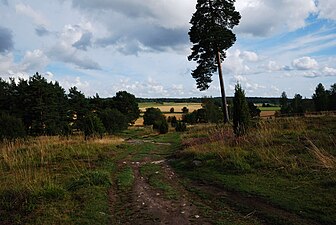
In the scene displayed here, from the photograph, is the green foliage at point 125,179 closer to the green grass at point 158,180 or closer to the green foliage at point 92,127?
the green grass at point 158,180

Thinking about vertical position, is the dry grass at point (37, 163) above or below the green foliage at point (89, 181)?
above

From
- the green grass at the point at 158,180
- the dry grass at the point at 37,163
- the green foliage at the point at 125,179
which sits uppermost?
the dry grass at the point at 37,163

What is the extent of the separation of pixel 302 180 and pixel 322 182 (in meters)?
0.52

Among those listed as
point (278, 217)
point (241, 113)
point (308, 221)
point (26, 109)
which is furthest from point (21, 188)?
point (26, 109)

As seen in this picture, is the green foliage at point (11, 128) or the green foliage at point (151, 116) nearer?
the green foliage at point (11, 128)

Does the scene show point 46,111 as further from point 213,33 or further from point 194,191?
point 194,191

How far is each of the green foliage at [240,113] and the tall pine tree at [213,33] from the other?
8.76m

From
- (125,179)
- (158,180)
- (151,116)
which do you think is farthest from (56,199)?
(151,116)

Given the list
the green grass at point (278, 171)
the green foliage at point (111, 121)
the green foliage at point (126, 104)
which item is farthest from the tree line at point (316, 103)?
the green grass at point (278, 171)

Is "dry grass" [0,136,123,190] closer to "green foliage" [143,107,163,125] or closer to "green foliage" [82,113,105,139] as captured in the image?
"green foliage" [82,113,105,139]

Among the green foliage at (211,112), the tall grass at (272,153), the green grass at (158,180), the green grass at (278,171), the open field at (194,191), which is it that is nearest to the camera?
the open field at (194,191)

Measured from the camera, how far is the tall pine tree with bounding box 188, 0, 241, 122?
923 inches

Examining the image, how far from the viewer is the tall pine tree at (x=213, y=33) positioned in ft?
76.9

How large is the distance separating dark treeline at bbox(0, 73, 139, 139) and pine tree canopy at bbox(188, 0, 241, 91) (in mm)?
11419
